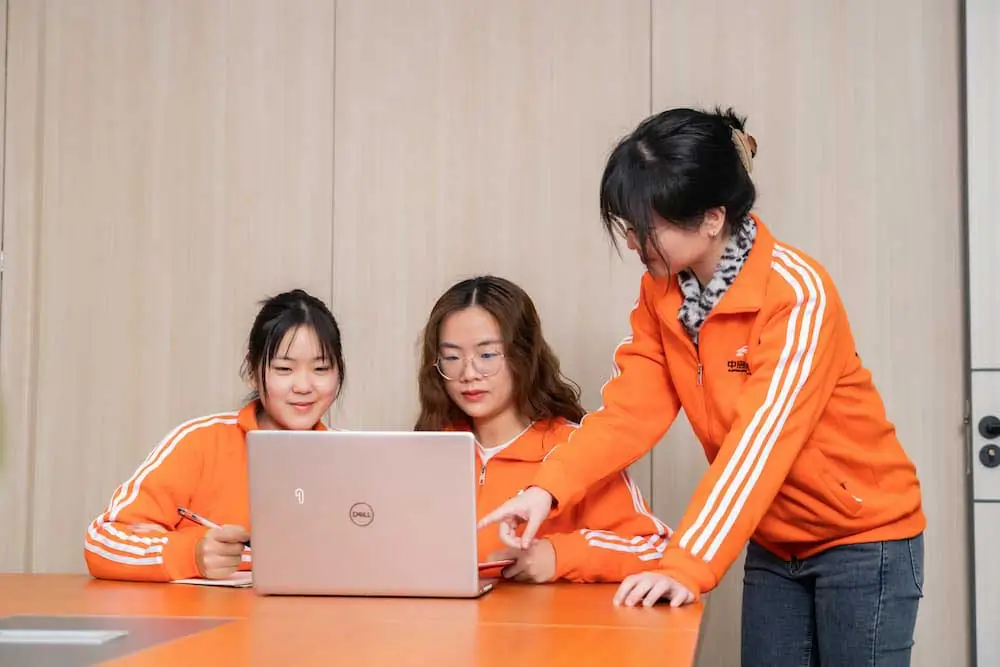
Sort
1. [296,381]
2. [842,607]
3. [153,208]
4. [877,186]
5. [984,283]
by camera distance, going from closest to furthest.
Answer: [842,607] → [296,381] → [984,283] → [877,186] → [153,208]

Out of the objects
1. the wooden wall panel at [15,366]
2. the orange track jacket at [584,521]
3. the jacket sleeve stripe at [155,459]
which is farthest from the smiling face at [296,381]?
the wooden wall panel at [15,366]

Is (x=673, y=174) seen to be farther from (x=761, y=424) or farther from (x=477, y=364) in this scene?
(x=477, y=364)

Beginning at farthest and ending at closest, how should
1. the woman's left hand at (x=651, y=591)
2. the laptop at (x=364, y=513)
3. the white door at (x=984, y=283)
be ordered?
the white door at (x=984, y=283)
the laptop at (x=364, y=513)
the woman's left hand at (x=651, y=591)

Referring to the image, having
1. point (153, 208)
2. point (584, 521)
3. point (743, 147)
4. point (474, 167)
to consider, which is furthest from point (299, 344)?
point (153, 208)

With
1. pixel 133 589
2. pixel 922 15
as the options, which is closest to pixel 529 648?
pixel 133 589

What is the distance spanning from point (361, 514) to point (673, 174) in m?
0.69

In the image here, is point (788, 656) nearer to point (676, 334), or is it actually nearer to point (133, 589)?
point (676, 334)

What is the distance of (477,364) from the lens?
95.0 inches

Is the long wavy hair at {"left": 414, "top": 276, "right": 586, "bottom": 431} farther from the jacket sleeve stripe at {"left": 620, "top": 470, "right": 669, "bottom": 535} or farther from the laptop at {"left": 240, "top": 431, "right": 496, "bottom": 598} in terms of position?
the laptop at {"left": 240, "top": 431, "right": 496, "bottom": 598}

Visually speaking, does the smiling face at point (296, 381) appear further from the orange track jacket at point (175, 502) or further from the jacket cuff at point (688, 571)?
the jacket cuff at point (688, 571)

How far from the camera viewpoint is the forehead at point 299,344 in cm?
237

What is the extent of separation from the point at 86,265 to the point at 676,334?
2.09m

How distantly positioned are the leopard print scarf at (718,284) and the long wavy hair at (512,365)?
643 mm

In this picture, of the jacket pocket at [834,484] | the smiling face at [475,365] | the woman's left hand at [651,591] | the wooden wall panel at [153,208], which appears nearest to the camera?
the woman's left hand at [651,591]
